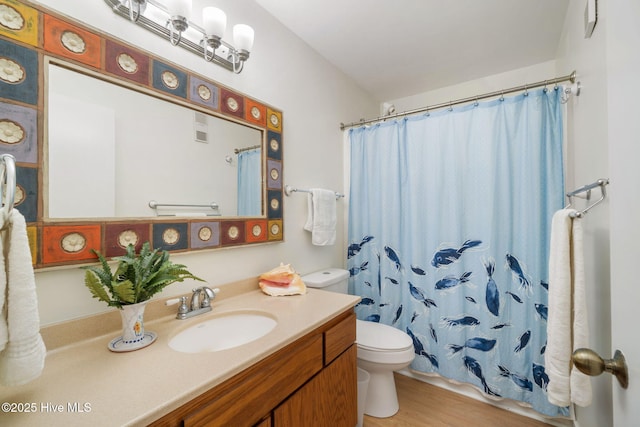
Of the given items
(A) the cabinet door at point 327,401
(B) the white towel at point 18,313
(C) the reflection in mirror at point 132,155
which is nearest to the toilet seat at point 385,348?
(A) the cabinet door at point 327,401

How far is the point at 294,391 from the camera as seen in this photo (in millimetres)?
970

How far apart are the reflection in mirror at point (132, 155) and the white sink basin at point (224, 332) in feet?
1.61

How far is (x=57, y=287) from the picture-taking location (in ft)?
2.88

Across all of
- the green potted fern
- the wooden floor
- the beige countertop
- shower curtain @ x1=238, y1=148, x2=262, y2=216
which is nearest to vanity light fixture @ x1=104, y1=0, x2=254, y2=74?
shower curtain @ x1=238, y1=148, x2=262, y2=216

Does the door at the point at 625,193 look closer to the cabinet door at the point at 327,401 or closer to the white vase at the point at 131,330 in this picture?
the cabinet door at the point at 327,401

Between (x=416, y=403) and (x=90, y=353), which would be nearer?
(x=90, y=353)

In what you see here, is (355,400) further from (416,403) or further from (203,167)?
(203,167)

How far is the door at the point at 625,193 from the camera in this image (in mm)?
463

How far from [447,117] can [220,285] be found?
180cm

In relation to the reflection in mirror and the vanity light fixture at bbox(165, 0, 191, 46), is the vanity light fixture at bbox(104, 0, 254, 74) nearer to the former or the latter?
the vanity light fixture at bbox(165, 0, 191, 46)

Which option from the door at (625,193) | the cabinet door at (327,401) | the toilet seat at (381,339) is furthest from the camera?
the toilet seat at (381,339)

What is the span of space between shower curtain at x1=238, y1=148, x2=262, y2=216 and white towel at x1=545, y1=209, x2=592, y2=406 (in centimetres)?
138

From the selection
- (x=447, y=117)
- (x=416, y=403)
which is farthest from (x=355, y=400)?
(x=447, y=117)

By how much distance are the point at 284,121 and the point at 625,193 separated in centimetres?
157
